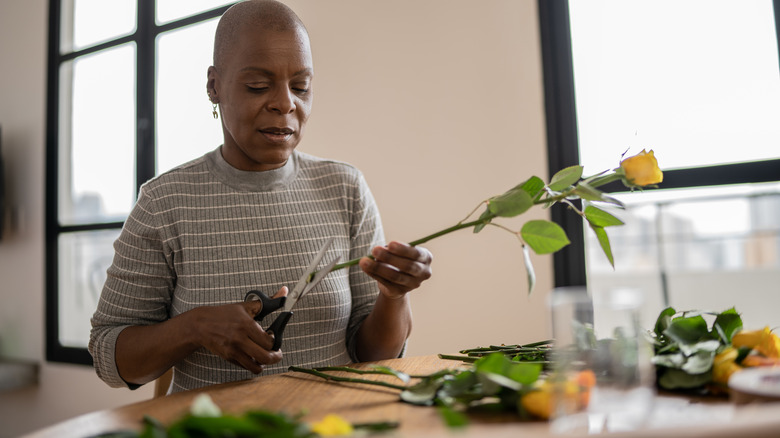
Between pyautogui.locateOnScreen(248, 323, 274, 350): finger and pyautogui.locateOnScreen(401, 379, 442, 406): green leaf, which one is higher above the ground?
pyautogui.locateOnScreen(248, 323, 274, 350): finger

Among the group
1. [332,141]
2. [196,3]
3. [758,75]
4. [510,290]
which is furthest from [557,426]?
[196,3]

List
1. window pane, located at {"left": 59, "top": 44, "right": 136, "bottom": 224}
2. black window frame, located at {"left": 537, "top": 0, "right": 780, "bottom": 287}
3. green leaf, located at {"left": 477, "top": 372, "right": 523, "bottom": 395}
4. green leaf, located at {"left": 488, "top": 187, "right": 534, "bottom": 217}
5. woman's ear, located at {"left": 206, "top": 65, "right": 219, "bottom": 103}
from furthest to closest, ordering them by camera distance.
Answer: window pane, located at {"left": 59, "top": 44, "right": 136, "bottom": 224}
black window frame, located at {"left": 537, "top": 0, "right": 780, "bottom": 287}
woman's ear, located at {"left": 206, "top": 65, "right": 219, "bottom": 103}
green leaf, located at {"left": 488, "top": 187, "right": 534, "bottom": 217}
green leaf, located at {"left": 477, "top": 372, "right": 523, "bottom": 395}

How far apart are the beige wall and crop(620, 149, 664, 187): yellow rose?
1308 millimetres

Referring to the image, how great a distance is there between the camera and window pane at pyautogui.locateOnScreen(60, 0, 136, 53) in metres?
3.43

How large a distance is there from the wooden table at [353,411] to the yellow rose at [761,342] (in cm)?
12

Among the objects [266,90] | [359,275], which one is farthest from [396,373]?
[266,90]

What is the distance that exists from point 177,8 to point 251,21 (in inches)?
93.4

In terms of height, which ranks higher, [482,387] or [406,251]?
[406,251]

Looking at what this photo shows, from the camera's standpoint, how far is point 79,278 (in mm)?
3477

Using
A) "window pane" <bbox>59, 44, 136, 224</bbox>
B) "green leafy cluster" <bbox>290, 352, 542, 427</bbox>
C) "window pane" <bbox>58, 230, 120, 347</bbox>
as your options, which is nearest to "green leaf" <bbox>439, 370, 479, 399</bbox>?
"green leafy cluster" <bbox>290, 352, 542, 427</bbox>

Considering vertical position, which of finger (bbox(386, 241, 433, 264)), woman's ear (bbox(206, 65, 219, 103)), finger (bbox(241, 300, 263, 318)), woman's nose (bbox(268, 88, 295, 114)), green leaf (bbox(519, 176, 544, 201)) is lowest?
finger (bbox(241, 300, 263, 318))

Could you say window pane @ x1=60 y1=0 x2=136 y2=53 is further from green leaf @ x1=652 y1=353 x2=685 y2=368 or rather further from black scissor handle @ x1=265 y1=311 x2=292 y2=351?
green leaf @ x1=652 y1=353 x2=685 y2=368

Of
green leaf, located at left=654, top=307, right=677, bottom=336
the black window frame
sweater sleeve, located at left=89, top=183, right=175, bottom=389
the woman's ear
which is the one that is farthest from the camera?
the black window frame

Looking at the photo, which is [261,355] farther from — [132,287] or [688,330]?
[688,330]
